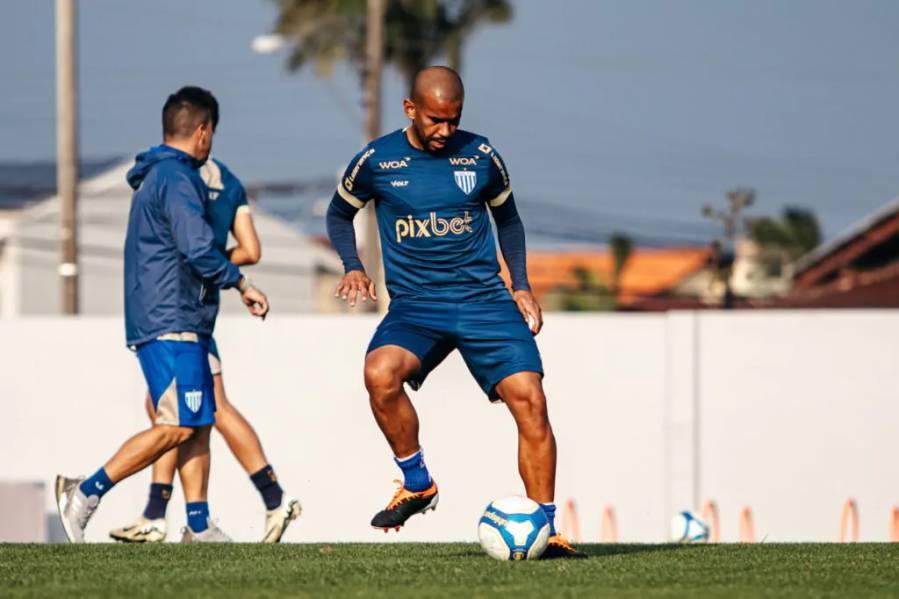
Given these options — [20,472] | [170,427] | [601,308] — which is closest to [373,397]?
[170,427]

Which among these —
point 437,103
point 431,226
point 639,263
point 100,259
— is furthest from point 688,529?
point 639,263

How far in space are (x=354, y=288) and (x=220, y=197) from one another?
83.8 inches

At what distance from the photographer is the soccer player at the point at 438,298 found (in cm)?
655

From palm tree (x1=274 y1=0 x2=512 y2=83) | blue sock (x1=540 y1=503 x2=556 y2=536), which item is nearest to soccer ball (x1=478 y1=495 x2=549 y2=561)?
blue sock (x1=540 y1=503 x2=556 y2=536)

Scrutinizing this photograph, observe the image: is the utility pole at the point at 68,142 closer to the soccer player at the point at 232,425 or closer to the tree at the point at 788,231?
the soccer player at the point at 232,425

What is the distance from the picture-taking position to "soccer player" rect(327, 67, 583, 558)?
21.5 ft

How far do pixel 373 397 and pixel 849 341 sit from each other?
22.7 feet

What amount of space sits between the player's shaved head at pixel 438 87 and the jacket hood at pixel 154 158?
1.85m

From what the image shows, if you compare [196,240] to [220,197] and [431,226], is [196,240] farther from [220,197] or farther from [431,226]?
[431,226]

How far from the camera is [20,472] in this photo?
43.2 feet

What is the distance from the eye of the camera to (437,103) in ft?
21.0

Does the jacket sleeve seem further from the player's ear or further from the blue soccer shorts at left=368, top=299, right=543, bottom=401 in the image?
the player's ear

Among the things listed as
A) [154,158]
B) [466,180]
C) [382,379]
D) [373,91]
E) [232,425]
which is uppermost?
[373,91]

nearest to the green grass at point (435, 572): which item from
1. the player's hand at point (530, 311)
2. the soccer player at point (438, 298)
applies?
the soccer player at point (438, 298)
